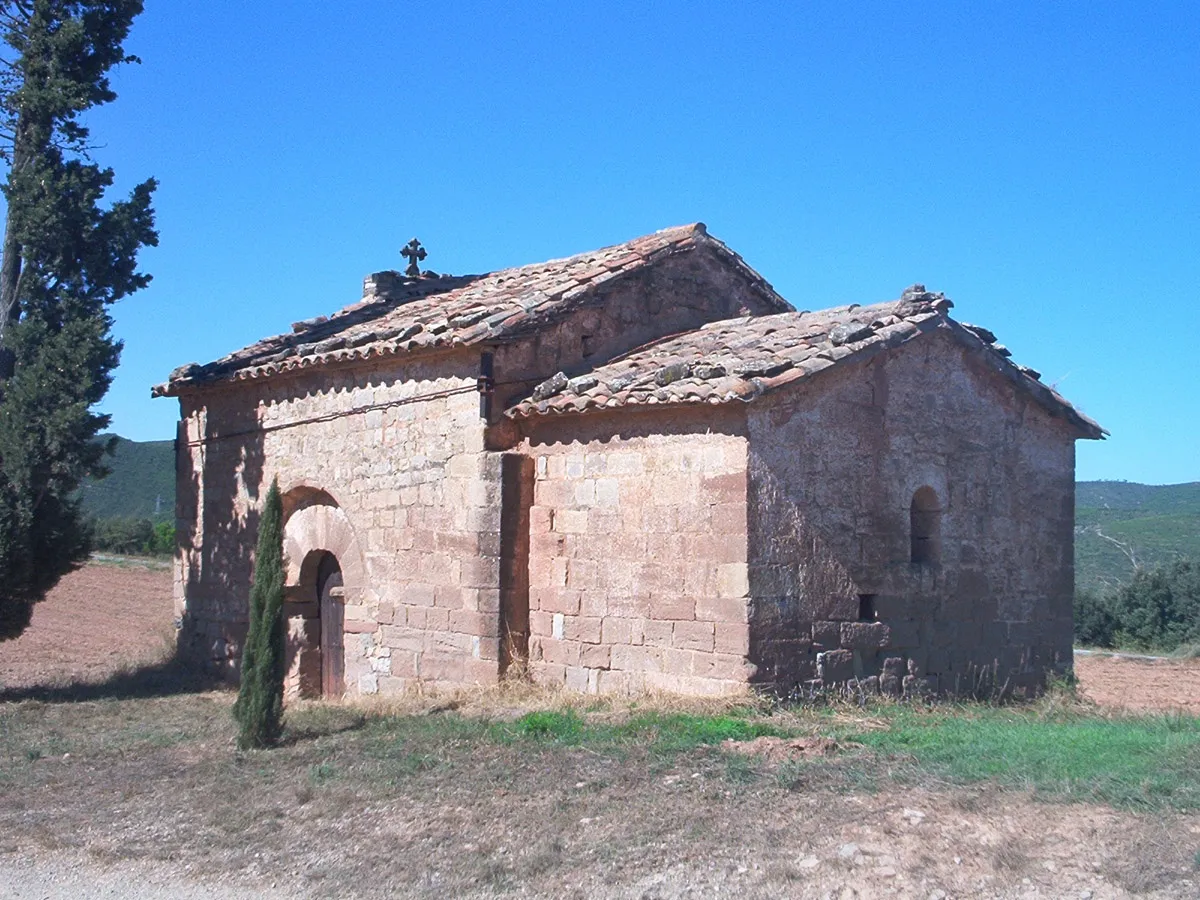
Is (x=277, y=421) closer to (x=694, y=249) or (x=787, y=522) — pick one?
(x=694, y=249)

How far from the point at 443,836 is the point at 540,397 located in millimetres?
4715

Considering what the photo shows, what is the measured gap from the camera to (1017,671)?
11.0m

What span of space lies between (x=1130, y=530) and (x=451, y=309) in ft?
135

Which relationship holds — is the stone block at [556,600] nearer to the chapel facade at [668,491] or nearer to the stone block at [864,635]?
the chapel facade at [668,491]

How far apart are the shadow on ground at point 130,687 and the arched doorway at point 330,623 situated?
1.53 m

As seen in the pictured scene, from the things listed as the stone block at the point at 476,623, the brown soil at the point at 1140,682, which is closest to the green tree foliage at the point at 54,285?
the stone block at the point at 476,623

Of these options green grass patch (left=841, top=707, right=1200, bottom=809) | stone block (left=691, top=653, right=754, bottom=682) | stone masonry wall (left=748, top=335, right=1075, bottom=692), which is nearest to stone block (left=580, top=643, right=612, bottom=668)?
stone block (left=691, top=653, right=754, bottom=682)

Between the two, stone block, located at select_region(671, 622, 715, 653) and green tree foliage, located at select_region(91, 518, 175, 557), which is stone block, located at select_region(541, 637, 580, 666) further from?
green tree foliage, located at select_region(91, 518, 175, 557)

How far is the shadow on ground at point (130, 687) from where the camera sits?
12625 millimetres

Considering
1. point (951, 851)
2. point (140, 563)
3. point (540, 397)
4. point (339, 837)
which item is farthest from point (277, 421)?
point (140, 563)

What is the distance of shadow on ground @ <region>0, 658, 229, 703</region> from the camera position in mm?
12625

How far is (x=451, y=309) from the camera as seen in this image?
12180mm

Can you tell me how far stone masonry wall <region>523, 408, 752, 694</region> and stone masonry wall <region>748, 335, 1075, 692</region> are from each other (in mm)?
262

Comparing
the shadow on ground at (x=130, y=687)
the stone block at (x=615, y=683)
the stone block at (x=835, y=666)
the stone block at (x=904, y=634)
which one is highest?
the stone block at (x=904, y=634)
